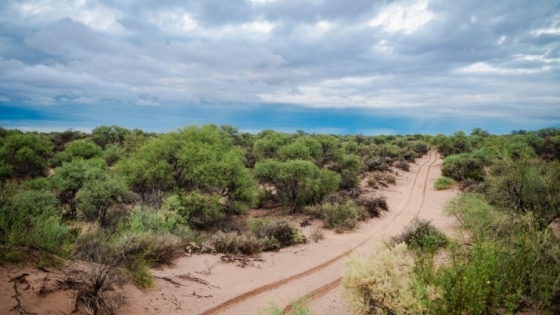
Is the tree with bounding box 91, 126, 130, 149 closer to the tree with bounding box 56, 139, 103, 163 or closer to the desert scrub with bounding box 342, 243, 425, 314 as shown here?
the tree with bounding box 56, 139, 103, 163

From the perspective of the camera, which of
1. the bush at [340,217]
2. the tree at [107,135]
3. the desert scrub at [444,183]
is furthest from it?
the tree at [107,135]

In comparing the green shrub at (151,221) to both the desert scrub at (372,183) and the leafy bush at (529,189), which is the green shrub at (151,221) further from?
the desert scrub at (372,183)

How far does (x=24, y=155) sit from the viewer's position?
91.4 feet

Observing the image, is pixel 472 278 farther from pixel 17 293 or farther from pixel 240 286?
pixel 17 293

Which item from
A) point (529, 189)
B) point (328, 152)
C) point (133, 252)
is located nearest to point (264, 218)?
point (133, 252)

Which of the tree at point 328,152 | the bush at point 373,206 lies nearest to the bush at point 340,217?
the bush at point 373,206

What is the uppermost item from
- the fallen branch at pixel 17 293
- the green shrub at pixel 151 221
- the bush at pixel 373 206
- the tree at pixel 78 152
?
the tree at pixel 78 152

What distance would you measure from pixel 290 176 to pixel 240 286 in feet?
42.2

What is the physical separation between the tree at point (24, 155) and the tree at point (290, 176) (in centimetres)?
2093

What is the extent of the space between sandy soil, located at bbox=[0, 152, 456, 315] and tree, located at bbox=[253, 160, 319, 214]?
6084 millimetres

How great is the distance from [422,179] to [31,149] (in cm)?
3965

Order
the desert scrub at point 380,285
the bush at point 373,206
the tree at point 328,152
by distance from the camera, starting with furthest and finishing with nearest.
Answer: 1. the tree at point 328,152
2. the bush at point 373,206
3. the desert scrub at point 380,285

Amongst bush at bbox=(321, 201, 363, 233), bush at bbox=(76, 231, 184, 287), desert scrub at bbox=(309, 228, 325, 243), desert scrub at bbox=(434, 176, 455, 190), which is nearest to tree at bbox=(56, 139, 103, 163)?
bush at bbox=(76, 231, 184, 287)

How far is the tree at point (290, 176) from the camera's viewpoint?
22.4m
